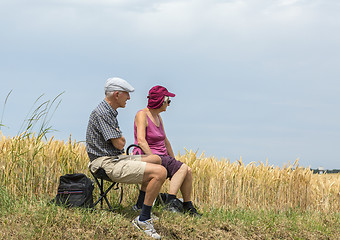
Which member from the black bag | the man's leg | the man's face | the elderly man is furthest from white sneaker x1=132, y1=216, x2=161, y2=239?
the man's face

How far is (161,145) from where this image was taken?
21.8 feet

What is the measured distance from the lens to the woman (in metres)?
6.36

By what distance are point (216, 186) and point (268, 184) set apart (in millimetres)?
1335

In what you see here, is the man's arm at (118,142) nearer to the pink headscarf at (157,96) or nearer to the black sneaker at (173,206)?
the pink headscarf at (157,96)

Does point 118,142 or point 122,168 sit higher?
point 118,142

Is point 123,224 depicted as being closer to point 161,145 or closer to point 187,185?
point 187,185

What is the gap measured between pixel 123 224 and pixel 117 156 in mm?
912

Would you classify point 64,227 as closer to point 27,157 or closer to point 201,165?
point 27,157

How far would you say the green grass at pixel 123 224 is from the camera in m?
5.30

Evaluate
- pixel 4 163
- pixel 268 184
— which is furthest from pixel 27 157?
pixel 268 184

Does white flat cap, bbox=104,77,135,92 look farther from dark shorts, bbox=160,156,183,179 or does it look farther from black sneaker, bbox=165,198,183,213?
black sneaker, bbox=165,198,183,213

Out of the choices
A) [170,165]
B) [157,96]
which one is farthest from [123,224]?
[157,96]

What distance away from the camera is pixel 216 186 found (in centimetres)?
824

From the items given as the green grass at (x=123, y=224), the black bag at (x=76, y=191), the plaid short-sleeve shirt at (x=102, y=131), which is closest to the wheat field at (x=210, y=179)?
the green grass at (x=123, y=224)
